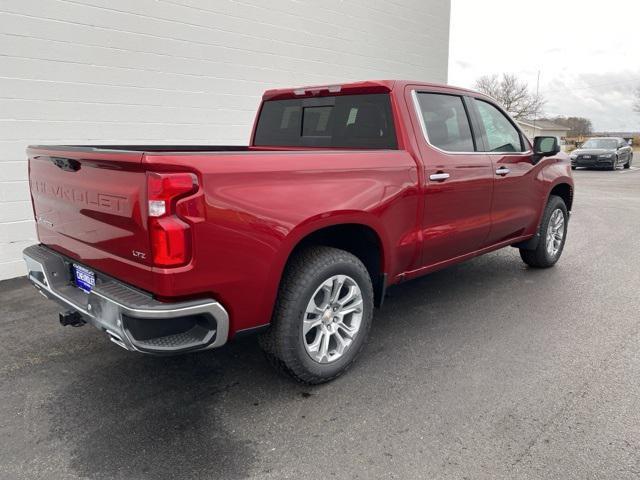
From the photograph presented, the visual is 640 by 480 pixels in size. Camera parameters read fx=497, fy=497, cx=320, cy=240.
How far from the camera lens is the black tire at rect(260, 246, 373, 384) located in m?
2.80

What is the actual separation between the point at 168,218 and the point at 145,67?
180 inches

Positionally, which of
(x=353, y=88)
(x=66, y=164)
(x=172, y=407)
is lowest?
(x=172, y=407)

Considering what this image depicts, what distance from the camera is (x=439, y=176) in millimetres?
3617

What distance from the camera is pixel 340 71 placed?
28.6 feet

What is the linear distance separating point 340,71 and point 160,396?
23.1ft

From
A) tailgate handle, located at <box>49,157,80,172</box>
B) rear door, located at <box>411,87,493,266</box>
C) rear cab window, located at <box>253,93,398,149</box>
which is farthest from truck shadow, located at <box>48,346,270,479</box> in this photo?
rear cab window, located at <box>253,93,398,149</box>

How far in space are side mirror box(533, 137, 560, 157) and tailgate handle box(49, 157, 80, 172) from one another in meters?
4.09

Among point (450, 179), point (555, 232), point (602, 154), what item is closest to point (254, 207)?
point (450, 179)

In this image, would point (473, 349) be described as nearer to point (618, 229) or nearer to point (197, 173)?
point (197, 173)

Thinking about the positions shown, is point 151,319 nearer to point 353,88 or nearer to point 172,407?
point 172,407

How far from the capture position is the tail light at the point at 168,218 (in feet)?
7.32

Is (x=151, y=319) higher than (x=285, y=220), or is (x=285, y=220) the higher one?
(x=285, y=220)

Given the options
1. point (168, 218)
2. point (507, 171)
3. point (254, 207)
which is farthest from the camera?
point (507, 171)

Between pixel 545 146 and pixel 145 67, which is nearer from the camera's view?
pixel 545 146
